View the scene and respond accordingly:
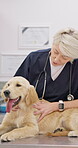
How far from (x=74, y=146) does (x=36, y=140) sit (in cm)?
17

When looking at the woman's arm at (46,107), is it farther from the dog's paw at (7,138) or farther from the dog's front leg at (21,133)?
the dog's paw at (7,138)

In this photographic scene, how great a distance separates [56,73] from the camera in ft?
4.64

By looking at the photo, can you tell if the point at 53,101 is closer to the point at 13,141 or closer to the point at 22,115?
the point at 22,115

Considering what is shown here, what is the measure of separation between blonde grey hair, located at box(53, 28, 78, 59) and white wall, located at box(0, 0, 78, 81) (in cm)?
165

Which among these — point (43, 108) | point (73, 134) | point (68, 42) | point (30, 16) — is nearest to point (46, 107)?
point (43, 108)

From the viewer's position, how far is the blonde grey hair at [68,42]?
1262 mm

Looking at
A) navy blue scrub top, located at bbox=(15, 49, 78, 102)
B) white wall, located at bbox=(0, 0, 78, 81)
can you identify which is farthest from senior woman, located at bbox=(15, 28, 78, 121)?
white wall, located at bbox=(0, 0, 78, 81)

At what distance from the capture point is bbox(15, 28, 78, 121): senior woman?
1278mm

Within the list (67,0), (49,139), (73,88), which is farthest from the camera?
(67,0)

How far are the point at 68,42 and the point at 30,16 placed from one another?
5.84 feet

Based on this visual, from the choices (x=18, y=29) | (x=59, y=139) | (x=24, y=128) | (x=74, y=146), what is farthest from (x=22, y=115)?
(x=18, y=29)

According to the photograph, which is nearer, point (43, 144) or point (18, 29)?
point (43, 144)

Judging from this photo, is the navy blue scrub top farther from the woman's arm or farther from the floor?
the floor

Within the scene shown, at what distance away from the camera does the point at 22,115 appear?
1.23 m
